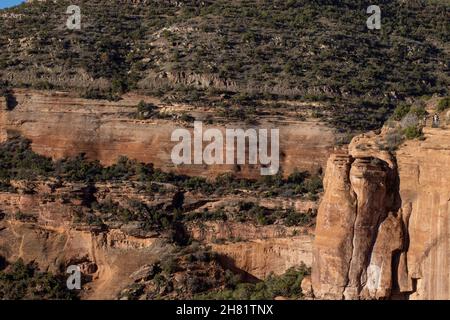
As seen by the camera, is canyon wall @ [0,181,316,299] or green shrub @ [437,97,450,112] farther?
canyon wall @ [0,181,316,299]

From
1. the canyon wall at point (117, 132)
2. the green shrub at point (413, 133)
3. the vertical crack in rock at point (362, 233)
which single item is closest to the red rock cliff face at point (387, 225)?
the vertical crack in rock at point (362, 233)

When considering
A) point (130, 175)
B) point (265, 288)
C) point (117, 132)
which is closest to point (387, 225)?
point (265, 288)

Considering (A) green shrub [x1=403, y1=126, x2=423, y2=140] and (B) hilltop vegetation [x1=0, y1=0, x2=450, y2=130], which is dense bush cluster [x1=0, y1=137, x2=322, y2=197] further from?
(A) green shrub [x1=403, y1=126, x2=423, y2=140]

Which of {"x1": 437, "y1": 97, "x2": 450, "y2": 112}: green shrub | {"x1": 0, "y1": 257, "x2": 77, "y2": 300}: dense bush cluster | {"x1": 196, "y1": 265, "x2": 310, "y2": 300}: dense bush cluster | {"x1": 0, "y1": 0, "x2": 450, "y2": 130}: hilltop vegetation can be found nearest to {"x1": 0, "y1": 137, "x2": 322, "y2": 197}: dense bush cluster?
{"x1": 0, "y1": 0, "x2": 450, "y2": 130}: hilltop vegetation

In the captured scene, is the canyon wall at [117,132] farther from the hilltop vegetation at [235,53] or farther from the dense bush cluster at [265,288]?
the dense bush cluster at [265,288]

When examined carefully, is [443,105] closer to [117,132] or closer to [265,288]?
[265,288]
